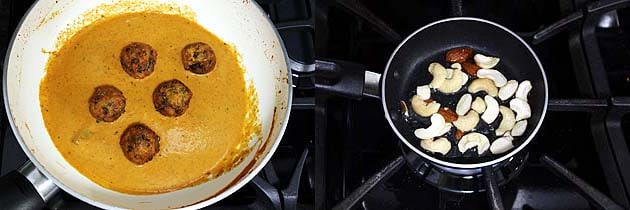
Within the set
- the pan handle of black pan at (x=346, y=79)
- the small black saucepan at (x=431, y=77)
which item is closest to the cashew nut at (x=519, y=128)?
the small black saucepan at (x=431, y=77)

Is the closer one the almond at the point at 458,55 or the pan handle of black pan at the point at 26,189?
the pan handle of black pan at the point at 26,189

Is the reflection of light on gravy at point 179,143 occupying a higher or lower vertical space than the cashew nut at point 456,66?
lower

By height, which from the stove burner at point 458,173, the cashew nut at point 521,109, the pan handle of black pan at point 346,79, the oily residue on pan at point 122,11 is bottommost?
the stove burner at point 458,173

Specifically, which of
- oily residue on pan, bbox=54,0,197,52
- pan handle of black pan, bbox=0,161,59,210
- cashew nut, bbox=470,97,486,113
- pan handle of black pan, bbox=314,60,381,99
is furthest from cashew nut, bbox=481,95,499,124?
pan handle of black pan, bbox=0,161,59,210

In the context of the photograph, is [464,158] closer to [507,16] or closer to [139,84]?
[507,16]

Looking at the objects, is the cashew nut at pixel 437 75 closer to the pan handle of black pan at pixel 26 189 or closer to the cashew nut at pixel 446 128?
the cashew nut at pixel 446 128

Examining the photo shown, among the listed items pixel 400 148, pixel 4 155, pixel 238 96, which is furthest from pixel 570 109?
pixel 4 155

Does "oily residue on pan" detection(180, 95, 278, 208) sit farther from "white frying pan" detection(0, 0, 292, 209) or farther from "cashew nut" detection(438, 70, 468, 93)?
"cashew nut" detection(438, 70, 468, 93)
